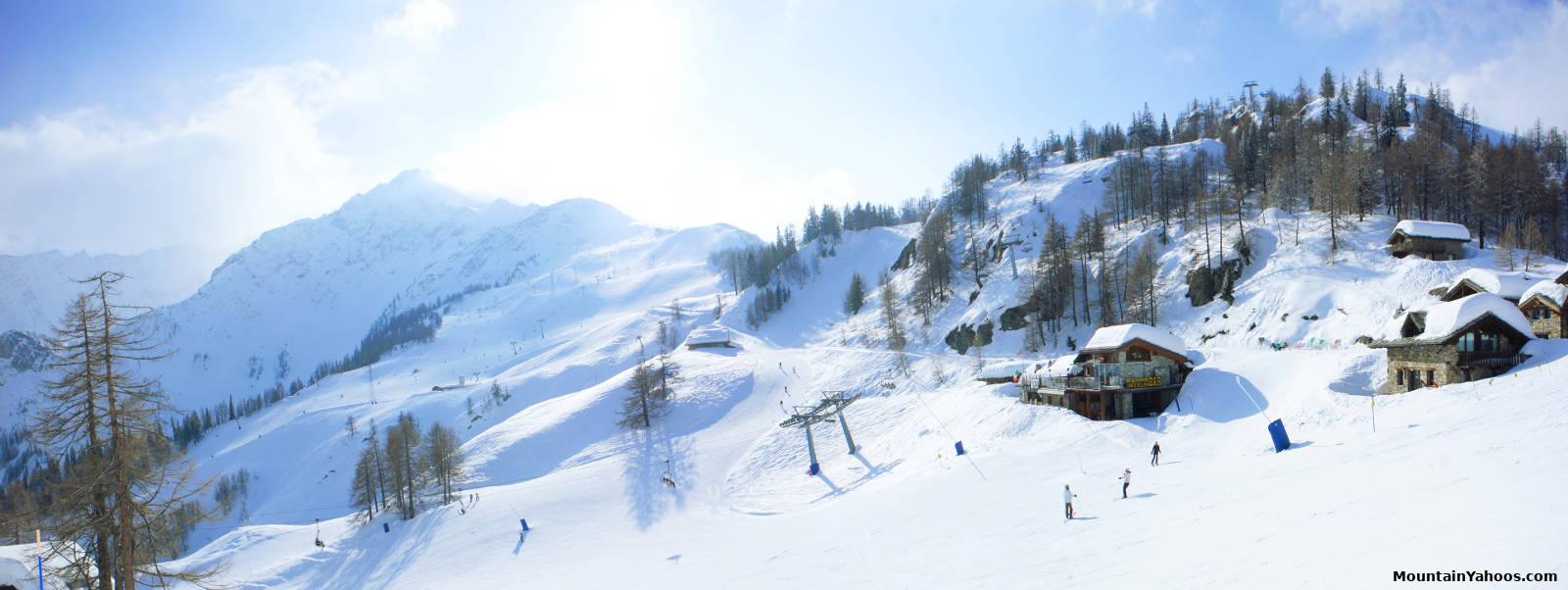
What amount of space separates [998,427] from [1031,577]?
2400cm

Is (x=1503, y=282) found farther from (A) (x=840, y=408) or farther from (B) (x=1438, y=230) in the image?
(A) (x=840, y=408)

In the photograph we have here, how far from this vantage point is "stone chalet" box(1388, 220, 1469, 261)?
52000 millimetres

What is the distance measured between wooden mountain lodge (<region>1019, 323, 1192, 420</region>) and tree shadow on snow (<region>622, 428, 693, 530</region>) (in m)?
27.9

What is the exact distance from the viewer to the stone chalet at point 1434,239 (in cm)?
5200

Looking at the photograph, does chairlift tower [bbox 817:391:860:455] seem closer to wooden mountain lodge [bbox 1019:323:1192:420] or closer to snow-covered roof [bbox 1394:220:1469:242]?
wooden mountain lodge [bbox 1019:323:1192:420]

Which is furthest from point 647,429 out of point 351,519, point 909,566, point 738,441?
point 909,566

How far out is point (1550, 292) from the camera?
35.3 meters

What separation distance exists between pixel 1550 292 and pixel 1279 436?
2716cm

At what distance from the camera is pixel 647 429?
203 ft

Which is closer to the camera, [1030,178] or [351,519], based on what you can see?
[351,519]

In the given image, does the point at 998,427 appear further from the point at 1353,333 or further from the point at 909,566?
the point at 1353,333

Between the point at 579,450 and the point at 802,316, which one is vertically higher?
the point at 802,316

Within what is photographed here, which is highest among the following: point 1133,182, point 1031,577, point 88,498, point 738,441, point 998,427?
point 1133,182

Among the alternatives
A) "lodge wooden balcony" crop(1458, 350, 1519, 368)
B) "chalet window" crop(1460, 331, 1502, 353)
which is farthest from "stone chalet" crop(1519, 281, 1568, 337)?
"lodge wooden balcony" crop(1458, 350, 1519, 368)
